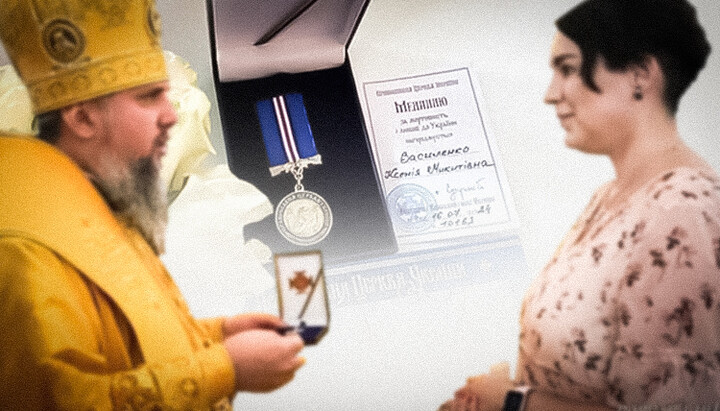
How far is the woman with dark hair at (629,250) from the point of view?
157 cm

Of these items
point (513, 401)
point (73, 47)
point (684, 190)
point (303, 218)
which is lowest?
point (513, 401)

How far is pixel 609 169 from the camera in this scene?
180 centimetres

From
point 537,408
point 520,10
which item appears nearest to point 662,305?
point 537,408

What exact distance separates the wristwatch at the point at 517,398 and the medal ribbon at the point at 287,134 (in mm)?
773

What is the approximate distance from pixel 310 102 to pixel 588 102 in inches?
29.2

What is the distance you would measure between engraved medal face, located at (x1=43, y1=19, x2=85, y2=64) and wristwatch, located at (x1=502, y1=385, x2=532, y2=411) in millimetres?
1251

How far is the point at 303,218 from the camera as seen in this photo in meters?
1.82

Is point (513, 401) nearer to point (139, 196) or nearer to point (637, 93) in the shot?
point (637, 93)

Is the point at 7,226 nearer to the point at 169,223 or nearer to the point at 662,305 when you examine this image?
the point at 169,223

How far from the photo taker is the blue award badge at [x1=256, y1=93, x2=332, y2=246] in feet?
5.96

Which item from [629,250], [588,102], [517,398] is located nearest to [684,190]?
[629,250]

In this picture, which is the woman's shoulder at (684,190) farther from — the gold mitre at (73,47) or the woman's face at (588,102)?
the gold mitre at (73,47)

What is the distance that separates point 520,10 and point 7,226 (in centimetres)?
152

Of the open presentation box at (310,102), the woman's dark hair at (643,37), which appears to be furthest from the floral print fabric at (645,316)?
the open presentation box at (310,102)
